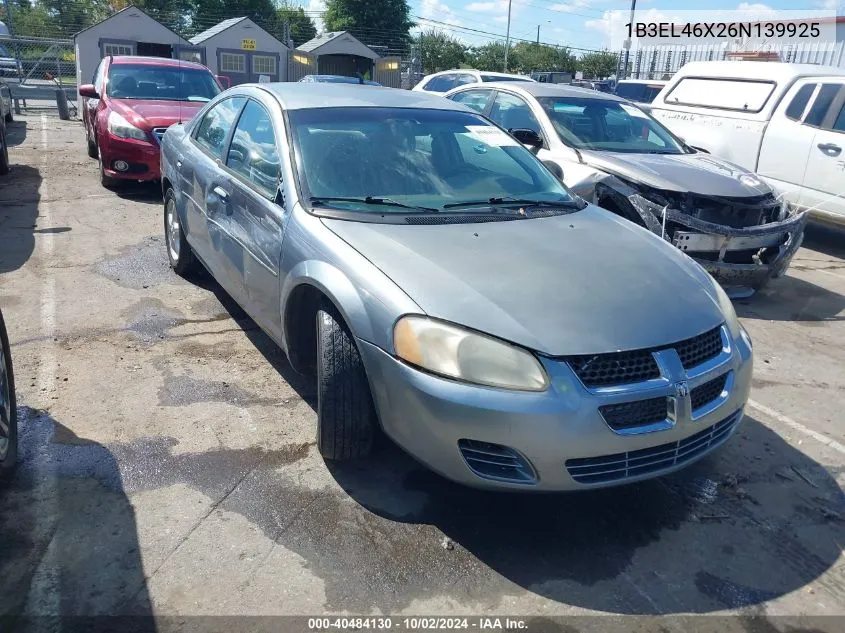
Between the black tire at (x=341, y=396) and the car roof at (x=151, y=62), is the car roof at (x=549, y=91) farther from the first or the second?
the car roof at (x=151, y=62)

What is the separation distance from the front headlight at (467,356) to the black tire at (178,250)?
10.8ft

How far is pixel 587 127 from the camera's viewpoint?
6.92m

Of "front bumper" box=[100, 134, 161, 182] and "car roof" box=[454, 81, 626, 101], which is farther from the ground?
"car roof" box=[454, 81, 626, 101]

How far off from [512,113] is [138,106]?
4.97 metres

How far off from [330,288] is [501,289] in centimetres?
73

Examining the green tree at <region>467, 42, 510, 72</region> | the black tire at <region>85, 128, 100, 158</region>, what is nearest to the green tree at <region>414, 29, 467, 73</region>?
the green tree at <region>467, 42, 510, 72</region>

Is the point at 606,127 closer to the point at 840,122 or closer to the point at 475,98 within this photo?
the point at 475,98

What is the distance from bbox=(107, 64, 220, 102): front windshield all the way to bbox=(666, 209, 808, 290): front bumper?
7030 millimetres

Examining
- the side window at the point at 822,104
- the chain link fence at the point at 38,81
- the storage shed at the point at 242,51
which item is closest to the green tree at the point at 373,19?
the storage shed at the point at 242,51

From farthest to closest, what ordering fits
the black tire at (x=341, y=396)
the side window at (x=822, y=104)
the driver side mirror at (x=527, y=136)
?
the side window at (x=822, y=104) → the driver side mirror at (x=527, y=136) → the black tire at (x=341, y=396)

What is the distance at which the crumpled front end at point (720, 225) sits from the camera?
220 inches

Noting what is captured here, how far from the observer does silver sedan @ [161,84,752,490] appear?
260 centimetres

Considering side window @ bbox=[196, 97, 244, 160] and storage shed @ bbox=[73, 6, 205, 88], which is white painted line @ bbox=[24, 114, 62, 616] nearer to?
side window @ bbox=[196, 97, 244, 160]

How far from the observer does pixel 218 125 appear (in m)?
4.84
